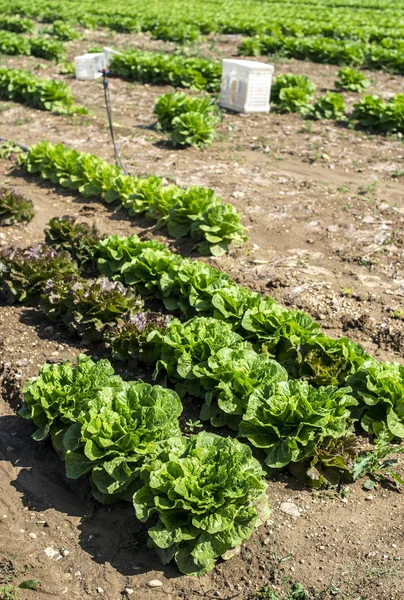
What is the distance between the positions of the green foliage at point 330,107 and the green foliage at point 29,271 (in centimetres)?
802

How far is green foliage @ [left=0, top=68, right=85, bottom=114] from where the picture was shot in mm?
15031

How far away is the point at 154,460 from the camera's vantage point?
4.88 metres

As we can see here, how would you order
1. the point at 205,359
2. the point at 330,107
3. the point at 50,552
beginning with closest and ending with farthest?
1. the point at 50,552
2. the point at 205,359
3. the point at 330,107

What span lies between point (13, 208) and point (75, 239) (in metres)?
1.73

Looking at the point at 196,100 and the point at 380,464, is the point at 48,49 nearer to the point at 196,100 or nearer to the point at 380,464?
the point at 196,100

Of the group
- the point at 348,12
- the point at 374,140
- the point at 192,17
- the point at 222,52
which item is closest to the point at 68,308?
the point at 374,140

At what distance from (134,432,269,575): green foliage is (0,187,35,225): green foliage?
603 centimetres

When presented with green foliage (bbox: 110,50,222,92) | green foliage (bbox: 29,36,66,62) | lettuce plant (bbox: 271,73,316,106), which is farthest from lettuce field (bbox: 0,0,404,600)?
green foliage (bbox: 29,36,66,62)

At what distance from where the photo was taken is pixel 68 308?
23.4 feet

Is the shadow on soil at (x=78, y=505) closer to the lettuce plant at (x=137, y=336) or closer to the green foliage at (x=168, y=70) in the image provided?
the lettuce plant at (x=137, y=336)

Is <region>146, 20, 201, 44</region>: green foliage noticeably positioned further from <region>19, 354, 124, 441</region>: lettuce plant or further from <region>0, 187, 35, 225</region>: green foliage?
<region>19, 354, 124, 441</region>: lettuce plant

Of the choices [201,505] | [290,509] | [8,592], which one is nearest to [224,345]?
[290,509]

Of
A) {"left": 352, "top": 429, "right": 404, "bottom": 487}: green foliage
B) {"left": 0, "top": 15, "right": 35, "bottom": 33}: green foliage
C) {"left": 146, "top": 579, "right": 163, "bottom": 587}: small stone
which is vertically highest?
{"left": 352, "top": 429, "right": 404, "bottom": 487}: green foliage

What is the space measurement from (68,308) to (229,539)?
349cm
